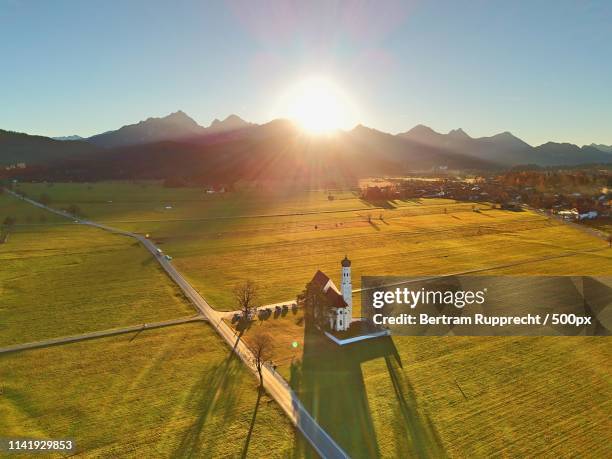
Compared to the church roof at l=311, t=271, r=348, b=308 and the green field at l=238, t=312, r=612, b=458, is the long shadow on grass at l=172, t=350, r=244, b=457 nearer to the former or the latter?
the green field at l=238, t=312, r=612, b=458

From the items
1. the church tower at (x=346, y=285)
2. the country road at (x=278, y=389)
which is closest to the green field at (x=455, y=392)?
the country road at (x=278, y=389)

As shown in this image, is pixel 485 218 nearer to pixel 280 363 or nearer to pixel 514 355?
pixel 514 355

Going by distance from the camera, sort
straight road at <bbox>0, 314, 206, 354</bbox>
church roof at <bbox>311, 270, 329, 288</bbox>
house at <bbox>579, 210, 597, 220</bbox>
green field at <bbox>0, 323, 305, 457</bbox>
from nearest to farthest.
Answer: green field at <bbox>0, 323, 305, 457</bbox> → straight road at <bbox>0, 314, 206, 354</bbox> → church roof at <bbox>311, 270, 329, 288</bbox> → house at <bbox>579, 210, 597, 220</bbox>

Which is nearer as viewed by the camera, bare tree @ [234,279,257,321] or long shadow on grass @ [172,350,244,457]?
long shadow on grass @ [172,350,244,457]

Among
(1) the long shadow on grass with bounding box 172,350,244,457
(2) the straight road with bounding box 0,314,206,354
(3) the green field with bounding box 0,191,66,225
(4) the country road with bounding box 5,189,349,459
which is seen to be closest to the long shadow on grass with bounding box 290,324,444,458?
A: (4) the country road with bounding box 5,189,349,459

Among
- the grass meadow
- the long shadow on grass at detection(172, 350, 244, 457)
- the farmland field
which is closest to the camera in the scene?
the long shadow on grass at detection(172, 350, 244, 457)

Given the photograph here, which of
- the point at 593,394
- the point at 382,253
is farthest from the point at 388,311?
the point at 382,253

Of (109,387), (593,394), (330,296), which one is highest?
(330,296)
